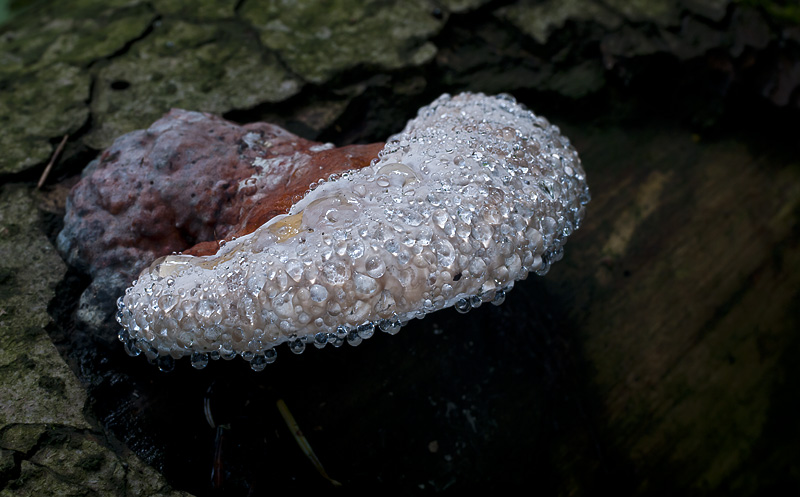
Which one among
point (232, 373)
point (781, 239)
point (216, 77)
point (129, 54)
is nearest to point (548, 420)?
point (232, 373)

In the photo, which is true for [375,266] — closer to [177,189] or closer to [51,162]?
[177,189]

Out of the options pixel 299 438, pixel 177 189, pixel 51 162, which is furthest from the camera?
pixel 51 162

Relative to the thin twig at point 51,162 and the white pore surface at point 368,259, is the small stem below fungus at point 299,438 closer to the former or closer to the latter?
the white pore surface at point 368,259

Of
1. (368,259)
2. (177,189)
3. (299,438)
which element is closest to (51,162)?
(177,189)

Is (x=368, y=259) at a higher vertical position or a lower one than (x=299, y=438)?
higher

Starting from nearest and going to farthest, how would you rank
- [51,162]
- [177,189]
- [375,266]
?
[375,266] < [177,189] < [51,162]

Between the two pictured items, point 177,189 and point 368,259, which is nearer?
point 368,259
